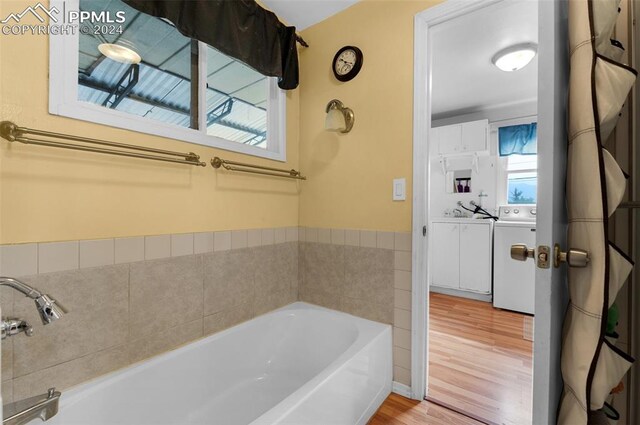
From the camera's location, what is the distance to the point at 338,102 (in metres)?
1.83

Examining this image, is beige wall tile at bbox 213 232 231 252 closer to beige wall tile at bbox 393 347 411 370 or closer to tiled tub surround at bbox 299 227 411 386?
tiled tub surround at bbox 299 227 411 386

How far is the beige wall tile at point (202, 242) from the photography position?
4.89ft

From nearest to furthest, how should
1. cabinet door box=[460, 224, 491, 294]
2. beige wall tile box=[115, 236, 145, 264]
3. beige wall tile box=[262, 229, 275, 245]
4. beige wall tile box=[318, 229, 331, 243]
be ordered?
beige wall tile box=[115, 236, 145, 264] < beige wall tile box=[262, 229, 275, 245] < beige wall tile box=[318, 229, 331, 243] < cabinet door box=[460, 224, 491, 294]

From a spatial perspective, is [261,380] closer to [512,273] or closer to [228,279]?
[228,279]

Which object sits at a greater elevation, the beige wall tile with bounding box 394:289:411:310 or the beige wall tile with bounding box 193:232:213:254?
the beige wall tile with bounding box 193:232:213:254

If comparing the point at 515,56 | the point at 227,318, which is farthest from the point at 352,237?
the point at 515,56

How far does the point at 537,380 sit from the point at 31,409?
1464 millimetres

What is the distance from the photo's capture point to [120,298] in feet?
3.96

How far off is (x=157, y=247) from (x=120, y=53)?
915mm

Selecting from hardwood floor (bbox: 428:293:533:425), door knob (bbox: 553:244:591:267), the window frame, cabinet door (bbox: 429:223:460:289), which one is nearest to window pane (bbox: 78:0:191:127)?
door knob (bbox: 553:244:591:267)

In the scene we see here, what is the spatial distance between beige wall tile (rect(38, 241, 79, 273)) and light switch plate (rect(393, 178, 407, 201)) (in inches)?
61.2

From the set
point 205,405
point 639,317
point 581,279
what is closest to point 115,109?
point 205,405

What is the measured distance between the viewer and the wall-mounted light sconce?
1802 millimetres

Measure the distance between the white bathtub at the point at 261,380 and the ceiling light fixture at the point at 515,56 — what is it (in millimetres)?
2415
